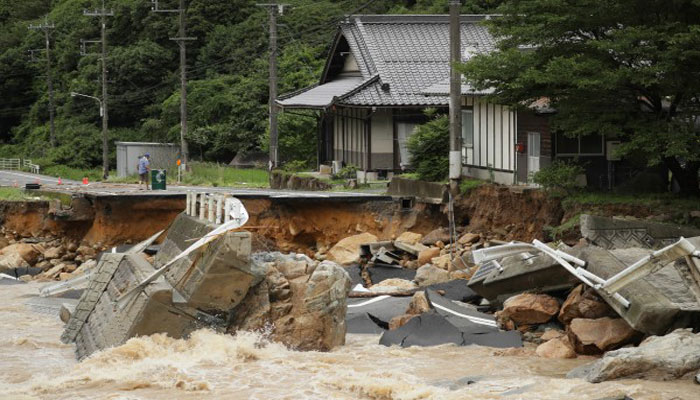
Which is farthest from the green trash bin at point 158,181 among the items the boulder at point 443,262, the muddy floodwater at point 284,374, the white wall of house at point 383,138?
the muddy floodwater at point 284,374

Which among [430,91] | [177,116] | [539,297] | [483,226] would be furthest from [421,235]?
[177,116]

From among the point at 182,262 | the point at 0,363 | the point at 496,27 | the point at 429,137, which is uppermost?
the point at 496,27

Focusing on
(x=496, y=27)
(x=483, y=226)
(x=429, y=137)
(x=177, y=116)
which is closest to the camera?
(x=496, y=27)

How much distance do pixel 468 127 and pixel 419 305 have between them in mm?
13676

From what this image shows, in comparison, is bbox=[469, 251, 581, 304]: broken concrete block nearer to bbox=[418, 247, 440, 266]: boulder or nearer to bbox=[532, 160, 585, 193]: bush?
bbox=[532, 160, 585, 193]: bush

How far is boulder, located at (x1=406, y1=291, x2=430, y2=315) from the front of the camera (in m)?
20.0

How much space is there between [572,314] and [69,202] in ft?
64.6

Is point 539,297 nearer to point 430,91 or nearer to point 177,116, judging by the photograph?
point 430,91

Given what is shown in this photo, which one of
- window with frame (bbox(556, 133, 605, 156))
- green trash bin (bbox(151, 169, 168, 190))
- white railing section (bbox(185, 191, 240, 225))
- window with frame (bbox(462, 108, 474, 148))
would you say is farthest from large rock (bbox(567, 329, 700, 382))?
green trash bin (bbox(151, 169, 168, 190))

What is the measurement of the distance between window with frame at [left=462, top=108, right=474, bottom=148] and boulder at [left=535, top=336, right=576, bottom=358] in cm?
1530

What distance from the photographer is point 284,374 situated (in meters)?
16.7

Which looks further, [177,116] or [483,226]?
[177,116]

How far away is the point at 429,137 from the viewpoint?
1262 inches

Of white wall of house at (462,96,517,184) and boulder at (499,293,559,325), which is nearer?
boulder at (499,293,559,325)
